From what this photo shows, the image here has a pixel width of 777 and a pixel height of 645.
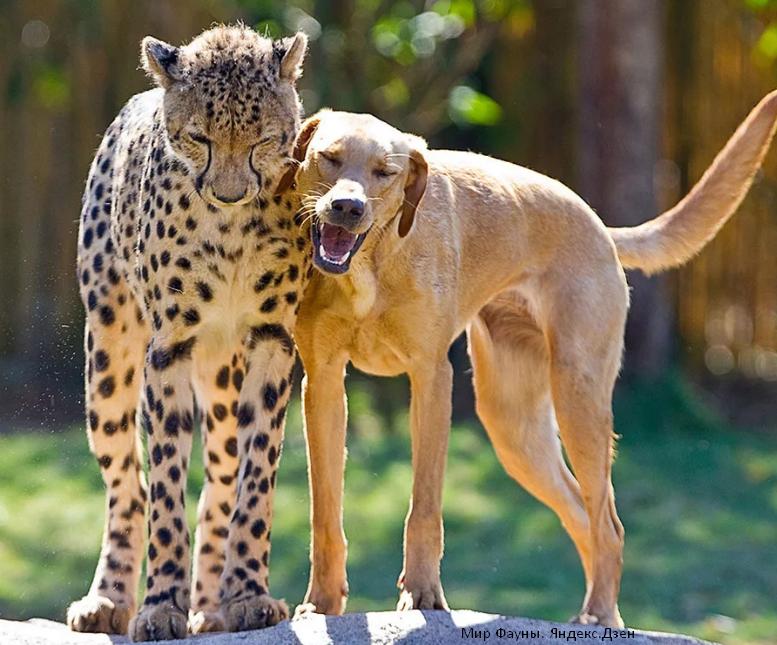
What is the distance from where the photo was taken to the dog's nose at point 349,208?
4516 mm

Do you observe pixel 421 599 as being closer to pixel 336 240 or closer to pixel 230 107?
pixel 336 240

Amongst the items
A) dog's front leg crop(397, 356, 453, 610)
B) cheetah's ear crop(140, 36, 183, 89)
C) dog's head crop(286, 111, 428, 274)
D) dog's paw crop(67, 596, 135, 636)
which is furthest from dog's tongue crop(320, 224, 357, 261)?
dog's paw crop(67, 596, 135, 636)

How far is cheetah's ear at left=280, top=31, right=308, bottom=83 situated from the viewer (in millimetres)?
4820

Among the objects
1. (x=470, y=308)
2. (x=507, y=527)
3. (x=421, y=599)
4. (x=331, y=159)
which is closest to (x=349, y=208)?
(x=331, y=159)

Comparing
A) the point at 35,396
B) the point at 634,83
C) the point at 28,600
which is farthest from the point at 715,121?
the point at 28,600

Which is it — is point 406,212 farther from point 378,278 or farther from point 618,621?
point 618,621

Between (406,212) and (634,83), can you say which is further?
(634,83)

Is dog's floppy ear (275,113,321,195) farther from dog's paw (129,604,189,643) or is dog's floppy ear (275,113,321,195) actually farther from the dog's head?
dog's paw (129,604,189,643)

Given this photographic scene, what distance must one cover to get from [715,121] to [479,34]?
2460mm

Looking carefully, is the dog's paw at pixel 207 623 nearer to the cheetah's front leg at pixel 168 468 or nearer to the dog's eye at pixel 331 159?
the cheetah's front leg at pixel 168 468

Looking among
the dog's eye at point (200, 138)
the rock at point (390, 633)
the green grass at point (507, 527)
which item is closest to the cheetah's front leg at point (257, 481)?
the rock at point (390, 633)

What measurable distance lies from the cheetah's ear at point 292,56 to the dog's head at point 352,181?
A: 0.58 feet

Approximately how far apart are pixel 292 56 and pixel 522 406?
184 centimetres

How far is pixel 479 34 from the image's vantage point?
12.2 meters
